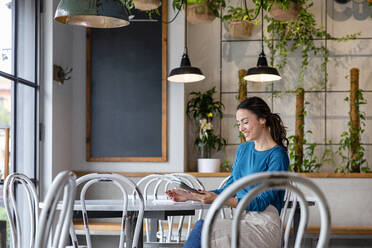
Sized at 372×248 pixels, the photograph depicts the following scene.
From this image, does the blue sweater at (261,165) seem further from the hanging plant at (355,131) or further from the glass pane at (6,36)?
the hanging plant at (355,131)

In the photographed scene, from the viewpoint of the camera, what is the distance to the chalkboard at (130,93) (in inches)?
208

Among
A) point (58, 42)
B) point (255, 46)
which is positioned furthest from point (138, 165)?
point (255, 46)

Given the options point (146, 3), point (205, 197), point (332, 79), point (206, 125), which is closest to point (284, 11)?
point (146, 3)

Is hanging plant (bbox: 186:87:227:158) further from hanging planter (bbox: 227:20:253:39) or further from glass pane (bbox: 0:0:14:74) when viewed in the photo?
glass pane (bbox: 0:0:14:74)

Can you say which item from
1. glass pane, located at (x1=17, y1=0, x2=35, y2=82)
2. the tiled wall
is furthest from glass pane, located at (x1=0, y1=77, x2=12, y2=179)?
the tiled wall

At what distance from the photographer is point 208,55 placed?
19.0 ft

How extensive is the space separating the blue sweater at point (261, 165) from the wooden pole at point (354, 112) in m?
2.53

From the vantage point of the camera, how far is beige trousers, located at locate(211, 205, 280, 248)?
7.61ft

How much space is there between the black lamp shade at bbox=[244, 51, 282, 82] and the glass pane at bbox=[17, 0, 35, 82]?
6.32 ft

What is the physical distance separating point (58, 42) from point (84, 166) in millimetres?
1290

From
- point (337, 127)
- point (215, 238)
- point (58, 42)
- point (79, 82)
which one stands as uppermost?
point (58, 42)

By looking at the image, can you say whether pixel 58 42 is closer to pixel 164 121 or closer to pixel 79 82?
pixel 79 82

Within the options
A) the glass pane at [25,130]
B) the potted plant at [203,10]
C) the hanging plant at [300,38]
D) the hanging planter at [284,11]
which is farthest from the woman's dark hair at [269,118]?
the hanging plant at [300,38]

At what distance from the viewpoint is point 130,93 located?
17.3 feet
